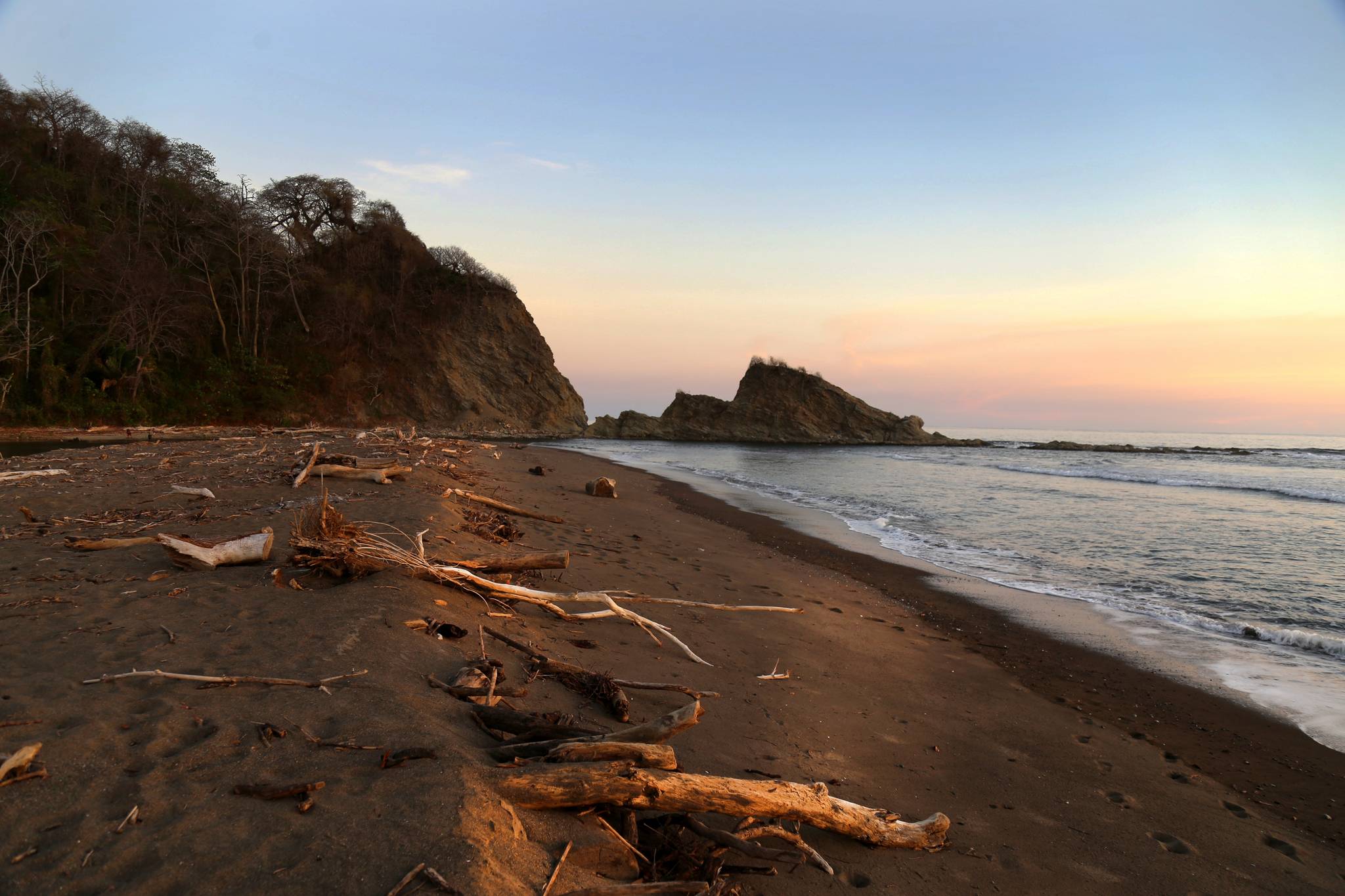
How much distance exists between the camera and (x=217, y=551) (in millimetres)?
4992

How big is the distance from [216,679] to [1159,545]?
13.8 metres

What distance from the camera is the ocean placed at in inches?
242

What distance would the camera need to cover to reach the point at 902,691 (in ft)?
16.0

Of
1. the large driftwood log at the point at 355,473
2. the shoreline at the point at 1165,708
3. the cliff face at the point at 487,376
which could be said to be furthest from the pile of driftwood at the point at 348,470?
the cliff face at the point at 487,376

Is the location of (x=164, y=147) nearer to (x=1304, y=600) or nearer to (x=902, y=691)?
(x=902, y=691)

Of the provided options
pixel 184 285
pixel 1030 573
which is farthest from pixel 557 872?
pixel 184 285

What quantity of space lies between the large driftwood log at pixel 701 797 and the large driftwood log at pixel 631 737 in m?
0.19

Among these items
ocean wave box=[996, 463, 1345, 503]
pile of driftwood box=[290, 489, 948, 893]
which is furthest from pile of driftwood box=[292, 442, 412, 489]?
ocean wave box=[996, 463, 1345, 503]

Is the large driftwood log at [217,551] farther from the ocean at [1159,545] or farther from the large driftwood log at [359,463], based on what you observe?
the ocean at [1159,545]

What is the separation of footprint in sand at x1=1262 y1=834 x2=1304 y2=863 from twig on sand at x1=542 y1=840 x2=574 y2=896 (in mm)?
3612

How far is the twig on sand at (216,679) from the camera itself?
3.03 meters

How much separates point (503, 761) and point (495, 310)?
52.5 m

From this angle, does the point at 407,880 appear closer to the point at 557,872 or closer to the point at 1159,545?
the point at 557,872

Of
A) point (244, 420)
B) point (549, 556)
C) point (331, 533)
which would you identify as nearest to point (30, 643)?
point (331, 533)
